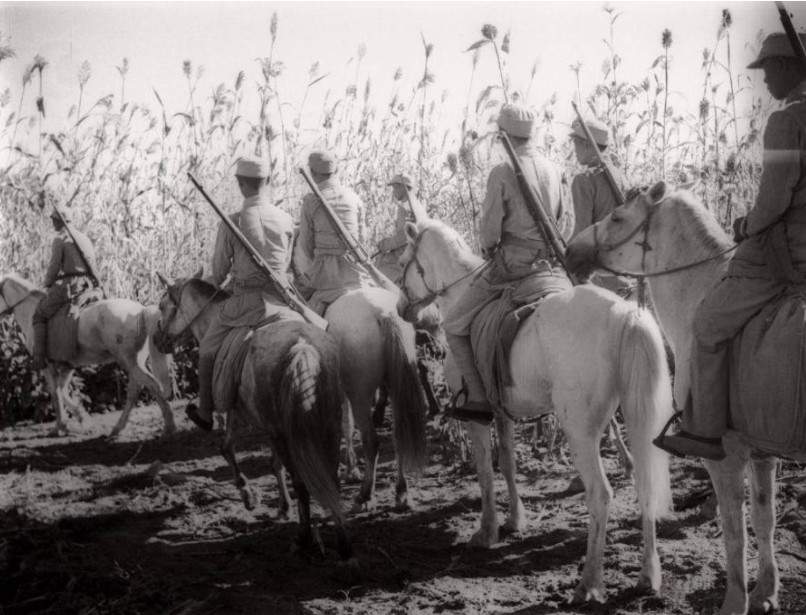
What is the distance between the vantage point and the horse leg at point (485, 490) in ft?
19.2

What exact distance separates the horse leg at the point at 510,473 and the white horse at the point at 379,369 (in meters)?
0.62

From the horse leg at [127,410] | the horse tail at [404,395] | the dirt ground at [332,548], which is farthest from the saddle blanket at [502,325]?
the horse leg at [127,410]

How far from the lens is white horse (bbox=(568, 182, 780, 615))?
4242mm

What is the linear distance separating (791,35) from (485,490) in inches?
137

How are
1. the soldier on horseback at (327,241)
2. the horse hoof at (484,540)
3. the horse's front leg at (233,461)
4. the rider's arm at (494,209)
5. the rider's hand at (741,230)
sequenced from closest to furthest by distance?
the rider's hand at (741,230) < the rider's arm at (494,209) < the horse hoof at (484,540) < the horse's front leg at (233,461) < the soldier on horseback at (327,241)

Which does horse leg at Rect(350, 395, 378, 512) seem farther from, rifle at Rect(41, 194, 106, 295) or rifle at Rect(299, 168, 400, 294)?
rifle at Rect(41, 194, 106, 295)

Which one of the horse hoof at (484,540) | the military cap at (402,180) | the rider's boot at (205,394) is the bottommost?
the horse hoof at (484,540)

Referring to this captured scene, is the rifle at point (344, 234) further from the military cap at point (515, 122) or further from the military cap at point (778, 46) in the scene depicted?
the military cap at point (778, 46)

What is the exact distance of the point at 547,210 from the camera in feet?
18.7

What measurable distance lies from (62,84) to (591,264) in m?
7.27

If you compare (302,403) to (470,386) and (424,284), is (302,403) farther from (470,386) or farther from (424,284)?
(424,284)

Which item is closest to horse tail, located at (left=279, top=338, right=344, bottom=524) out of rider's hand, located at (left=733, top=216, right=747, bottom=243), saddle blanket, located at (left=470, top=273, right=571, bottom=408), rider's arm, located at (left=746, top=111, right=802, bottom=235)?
saddle blanket, located at (left=470, top=273, right=571, bottom=408)

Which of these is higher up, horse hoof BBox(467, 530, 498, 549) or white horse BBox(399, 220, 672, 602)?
white horse BBox(399, 220, 672, 602)

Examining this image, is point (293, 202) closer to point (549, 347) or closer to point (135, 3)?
point (135, 3)
